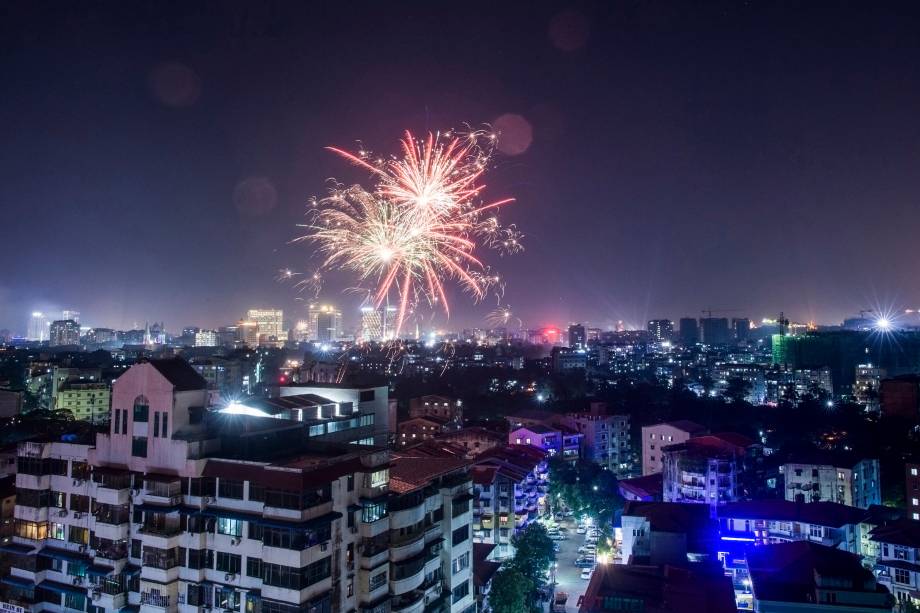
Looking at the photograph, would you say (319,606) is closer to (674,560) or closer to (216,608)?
(216,608)

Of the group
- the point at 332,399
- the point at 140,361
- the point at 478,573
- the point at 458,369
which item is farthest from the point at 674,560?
the point at 458,369

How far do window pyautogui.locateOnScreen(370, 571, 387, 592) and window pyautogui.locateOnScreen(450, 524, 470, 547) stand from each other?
2106mm

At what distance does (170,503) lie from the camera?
29.6ft

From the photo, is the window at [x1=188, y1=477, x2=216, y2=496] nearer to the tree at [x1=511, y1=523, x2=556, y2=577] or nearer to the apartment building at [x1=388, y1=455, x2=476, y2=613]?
the apartment building at [x1=388, y1=455, x2=476, y2=613]

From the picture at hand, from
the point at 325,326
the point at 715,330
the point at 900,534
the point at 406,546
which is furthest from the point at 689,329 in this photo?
the point at 406,546

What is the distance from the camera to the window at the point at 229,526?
868 centimetres

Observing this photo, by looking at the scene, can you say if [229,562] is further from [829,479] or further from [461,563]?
[829,479]

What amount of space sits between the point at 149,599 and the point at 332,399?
5.98 meters

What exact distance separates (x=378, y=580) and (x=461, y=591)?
295 cm

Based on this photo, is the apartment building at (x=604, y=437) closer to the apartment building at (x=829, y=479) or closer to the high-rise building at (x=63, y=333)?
the apartment building at (x=829, y=479)

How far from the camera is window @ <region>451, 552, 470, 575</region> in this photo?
11.4m

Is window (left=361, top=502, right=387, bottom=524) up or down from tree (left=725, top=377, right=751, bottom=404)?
up

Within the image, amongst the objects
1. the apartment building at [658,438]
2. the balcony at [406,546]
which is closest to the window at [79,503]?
the balcony at [406,546]

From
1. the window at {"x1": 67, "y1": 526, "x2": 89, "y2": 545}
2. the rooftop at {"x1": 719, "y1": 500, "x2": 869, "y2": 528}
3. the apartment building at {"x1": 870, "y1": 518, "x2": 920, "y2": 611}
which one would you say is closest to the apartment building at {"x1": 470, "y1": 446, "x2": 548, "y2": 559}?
the rooftop at {"x1": 719, "y1": 500, "x2": 869, "y2": 528}
